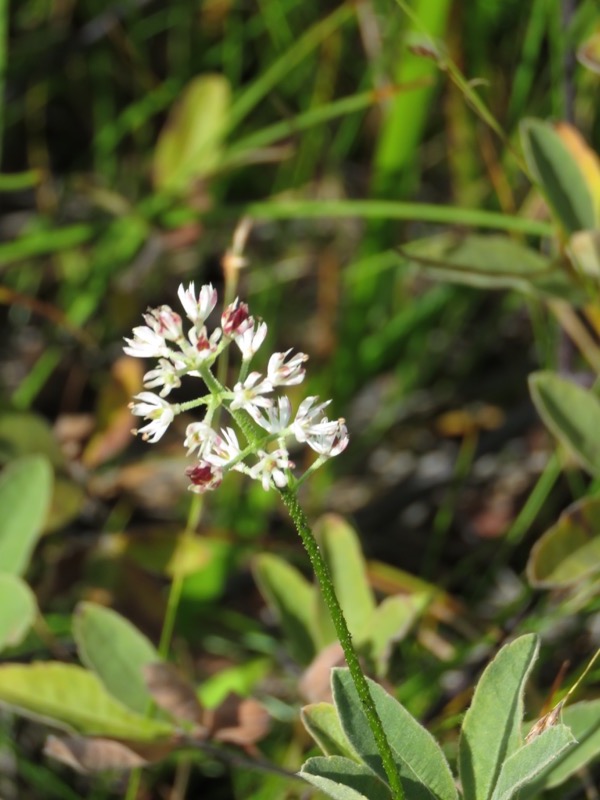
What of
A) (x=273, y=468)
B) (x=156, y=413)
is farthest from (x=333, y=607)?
(x=156, y=413)

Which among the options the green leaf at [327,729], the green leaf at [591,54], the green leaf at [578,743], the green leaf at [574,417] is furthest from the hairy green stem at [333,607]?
the green leaf at [591,54]

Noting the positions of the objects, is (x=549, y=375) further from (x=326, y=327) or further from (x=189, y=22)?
(x=189, y=22)

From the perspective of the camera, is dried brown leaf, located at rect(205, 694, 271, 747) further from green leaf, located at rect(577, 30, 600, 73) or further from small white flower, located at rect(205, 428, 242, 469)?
green leaf, located at rect(577, 30, 600, 73)

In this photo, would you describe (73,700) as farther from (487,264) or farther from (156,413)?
(487,264)

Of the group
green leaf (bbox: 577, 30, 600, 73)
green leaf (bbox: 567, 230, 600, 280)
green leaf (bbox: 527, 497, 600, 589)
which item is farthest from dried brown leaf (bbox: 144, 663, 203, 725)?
green leaf (bbox: 577, 30, 600, 73)

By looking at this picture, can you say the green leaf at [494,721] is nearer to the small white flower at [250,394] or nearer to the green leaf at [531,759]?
the green leaf at [531,759]

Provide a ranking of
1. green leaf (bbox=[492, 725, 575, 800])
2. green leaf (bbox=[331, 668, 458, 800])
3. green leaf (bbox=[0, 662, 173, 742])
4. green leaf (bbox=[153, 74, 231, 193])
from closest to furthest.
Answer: green leaf (bbox=[492, 725, 575, 800]), green leaf (bbox=[331, 668, 458, 800]), green leaf (bbox=[0, 662, 173, 742]), green leaf (bbox=[153, 74, 231, 193])
